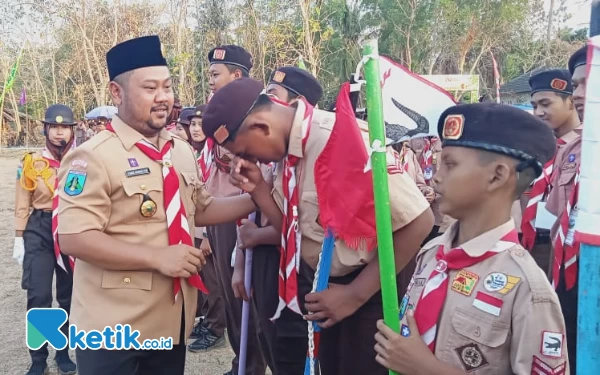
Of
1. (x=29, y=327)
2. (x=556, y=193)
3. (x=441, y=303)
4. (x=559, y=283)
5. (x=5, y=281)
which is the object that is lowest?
(x=5, y=281)

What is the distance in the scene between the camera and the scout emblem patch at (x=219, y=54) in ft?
14.6

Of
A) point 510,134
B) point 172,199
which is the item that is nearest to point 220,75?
point 172,199

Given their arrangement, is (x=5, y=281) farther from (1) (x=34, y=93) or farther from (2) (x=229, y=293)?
(1) (x=34, y=93)

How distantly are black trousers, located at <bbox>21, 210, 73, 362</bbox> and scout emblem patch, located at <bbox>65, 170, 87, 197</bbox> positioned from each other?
2466 mm

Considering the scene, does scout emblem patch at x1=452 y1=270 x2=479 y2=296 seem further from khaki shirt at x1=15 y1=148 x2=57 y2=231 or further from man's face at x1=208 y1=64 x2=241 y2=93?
khaki shirt at x1=15 y1=148 x2=57 y2=231

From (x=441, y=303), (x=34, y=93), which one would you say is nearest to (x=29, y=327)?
(x=441, y=303)

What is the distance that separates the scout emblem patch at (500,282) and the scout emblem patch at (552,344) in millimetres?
163

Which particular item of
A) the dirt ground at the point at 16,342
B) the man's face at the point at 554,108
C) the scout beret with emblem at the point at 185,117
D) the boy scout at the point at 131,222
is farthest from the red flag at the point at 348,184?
the scout beret with emblem at the point at 185,117

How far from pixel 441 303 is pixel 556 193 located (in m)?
2.13

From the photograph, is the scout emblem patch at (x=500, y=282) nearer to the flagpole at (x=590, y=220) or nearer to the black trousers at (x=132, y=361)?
the flagpole at (x=590, y=220)

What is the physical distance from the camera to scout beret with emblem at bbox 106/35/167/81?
2.46 meters

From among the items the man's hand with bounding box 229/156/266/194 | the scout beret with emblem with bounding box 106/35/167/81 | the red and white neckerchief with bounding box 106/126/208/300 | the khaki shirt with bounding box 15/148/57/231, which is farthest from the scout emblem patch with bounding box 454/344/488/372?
the khaki shirt with bounding box 15/148/57/231

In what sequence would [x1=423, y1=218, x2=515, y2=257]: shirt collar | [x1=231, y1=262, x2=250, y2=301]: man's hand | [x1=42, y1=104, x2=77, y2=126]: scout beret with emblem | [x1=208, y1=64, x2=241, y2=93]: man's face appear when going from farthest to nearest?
[x1=42, y1=104, x2=77, y2=126]: scout beret with emblem
[x1=208, y1=64, x2=241, y2=93]: man's face
[x1=231, y1=262, x2=250, y2=301]: man's hand
[x1=423, y1=218, x2=515, y2=257]: shirt collar

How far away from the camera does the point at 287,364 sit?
2.91 meters
